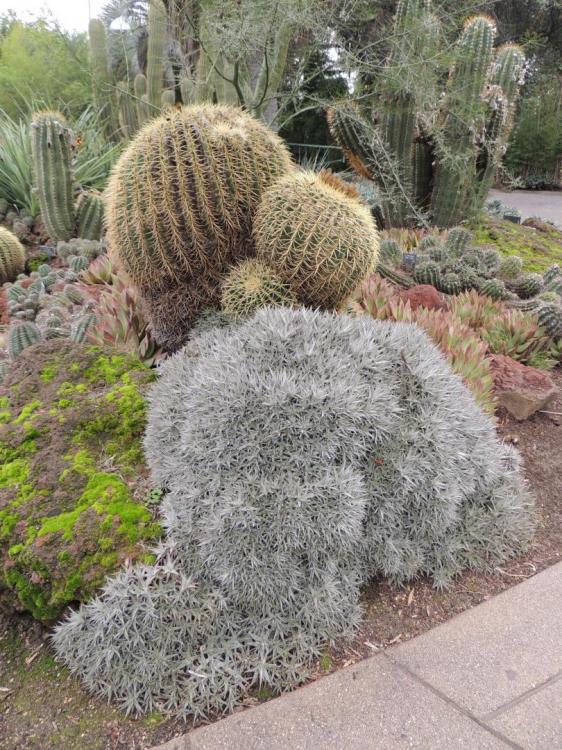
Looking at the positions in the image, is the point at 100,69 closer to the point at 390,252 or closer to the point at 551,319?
the point at 390,252

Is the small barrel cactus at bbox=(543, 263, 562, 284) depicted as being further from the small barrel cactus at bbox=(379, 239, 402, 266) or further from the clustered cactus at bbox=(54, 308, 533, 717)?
the clustered cactus at bbox=(54, 308, 533, 717)

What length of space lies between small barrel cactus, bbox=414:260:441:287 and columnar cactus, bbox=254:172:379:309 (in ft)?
8.53

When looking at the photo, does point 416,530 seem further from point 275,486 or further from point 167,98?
point 167,98

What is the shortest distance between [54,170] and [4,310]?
1.94 metres

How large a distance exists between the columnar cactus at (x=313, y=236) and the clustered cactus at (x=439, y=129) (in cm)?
326

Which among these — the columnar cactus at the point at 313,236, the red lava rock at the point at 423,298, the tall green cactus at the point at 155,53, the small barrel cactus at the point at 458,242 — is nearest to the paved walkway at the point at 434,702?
the columnar cactus at the point at 313,236

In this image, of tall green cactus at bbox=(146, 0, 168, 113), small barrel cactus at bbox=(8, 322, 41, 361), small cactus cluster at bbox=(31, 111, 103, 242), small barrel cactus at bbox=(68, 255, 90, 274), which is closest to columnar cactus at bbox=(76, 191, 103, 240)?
small cactus cluster at bbox=(31, 111, 103, 242)

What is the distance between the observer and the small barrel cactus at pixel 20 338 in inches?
138

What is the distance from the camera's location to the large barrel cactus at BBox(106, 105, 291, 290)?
9.93 feet

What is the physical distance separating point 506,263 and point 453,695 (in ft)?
16.7

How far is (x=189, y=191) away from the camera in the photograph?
9.97ft

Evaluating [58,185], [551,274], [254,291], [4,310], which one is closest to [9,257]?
[58,185]

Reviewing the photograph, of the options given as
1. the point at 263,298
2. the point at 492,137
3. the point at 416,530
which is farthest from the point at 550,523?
the point at 492,137

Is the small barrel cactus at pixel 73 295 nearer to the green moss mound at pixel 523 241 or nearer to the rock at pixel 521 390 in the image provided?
the rock at pixel 521 390
